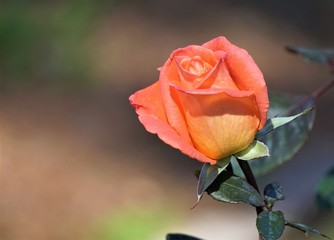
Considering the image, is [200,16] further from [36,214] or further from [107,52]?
A: [36,214]

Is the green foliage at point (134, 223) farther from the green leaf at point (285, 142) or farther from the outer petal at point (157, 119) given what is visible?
the outer petal at point (157, 119)

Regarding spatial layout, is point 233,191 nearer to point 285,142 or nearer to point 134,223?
point 285,142

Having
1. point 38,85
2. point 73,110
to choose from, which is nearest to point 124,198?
point 73,110

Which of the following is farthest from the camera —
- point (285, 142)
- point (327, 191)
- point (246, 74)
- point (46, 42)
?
point (46, 42)

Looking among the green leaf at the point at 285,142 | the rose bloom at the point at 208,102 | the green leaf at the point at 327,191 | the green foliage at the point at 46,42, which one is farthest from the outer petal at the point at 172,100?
the green foliage at the point at 46,42

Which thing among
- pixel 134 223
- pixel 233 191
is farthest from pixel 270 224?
pixel 134 223

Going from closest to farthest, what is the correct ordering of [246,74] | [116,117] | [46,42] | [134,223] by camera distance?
[246,74]
[134,223]
[116,117]
[46,42]
